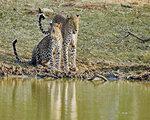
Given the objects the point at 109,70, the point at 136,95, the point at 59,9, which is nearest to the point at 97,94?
the point at 136,95

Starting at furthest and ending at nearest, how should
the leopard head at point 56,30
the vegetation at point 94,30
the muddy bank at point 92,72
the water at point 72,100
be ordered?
the vegetation at point 94,30, the leopard head at point 56,30, the muddy bank at point 92,72, the water at point 72,100

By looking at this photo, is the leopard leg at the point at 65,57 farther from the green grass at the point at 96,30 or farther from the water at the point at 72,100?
the water at the point at 72,100

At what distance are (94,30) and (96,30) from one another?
0.08 meters

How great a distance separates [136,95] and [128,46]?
316 inches

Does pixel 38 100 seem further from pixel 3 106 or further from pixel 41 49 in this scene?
pixel 41 49

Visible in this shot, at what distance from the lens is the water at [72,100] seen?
1406cm

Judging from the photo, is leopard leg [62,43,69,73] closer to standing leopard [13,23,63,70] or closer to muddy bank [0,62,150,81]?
standing leopard [13,23,63,70]

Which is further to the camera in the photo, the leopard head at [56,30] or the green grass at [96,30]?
the green grass at [96,30]

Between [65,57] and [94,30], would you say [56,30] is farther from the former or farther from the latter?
[94,30]

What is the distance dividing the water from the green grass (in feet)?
13.1

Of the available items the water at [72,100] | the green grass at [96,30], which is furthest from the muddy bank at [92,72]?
the green grass at [96,30]

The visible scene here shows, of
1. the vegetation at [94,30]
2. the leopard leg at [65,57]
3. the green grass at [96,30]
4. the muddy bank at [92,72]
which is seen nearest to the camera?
the muddy bank at [92,72]

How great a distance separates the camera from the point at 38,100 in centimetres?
1580

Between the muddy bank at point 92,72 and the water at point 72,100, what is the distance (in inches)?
30.1
